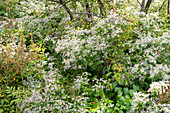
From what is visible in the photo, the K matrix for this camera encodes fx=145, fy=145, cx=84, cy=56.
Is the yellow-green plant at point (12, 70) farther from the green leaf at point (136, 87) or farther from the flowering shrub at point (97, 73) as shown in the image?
the green leaf at point (136, 87)

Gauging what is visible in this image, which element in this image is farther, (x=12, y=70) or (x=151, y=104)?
(x=12, y=70)

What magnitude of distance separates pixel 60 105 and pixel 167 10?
198 inches

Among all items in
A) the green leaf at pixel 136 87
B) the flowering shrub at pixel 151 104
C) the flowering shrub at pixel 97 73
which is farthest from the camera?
the green leaf at pixel 136 87

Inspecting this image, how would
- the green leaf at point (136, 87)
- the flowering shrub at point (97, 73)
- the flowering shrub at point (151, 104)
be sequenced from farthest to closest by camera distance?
the green leaf at point (136, 87), the flowering shrub at point (97, 73), the flowering shrub at point (151, 104)

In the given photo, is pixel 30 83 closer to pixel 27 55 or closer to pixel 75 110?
pixel 27 55

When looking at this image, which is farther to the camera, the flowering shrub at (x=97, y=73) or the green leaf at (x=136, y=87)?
the green leaf at (x=136, y=87)

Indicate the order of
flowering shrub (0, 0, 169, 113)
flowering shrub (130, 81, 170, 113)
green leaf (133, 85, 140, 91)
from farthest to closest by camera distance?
green leaf (133, 85, 140, 91) < flowering shrub (0, 0, 169, 113) < flowering shrub (130, 81, 170, 113)

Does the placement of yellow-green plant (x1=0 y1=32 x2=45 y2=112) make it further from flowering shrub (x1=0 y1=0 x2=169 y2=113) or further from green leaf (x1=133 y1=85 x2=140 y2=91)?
green leaf (x1=133 y1=85 x2=140 y2=91)

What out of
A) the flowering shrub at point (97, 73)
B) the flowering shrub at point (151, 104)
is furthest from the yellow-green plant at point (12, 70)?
the flowering shrub at point (151, 104)

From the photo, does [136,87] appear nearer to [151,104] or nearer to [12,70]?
[151,104]

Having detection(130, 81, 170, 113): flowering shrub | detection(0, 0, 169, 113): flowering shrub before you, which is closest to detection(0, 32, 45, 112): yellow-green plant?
detection(0, 0, 169, 113): flowering shrub

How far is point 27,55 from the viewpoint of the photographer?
2582 millimetres

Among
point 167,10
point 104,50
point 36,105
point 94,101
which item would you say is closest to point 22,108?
point 36,105

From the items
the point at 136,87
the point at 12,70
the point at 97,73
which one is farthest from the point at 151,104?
the point at 12,70
